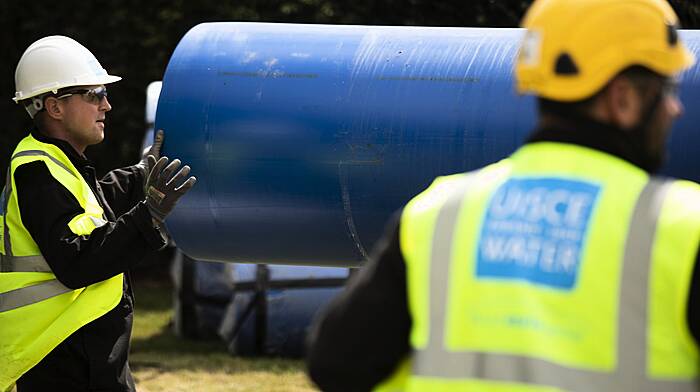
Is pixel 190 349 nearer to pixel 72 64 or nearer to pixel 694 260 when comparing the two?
pixel 72 64

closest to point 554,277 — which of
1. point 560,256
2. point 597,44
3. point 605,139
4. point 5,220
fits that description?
point 560,256

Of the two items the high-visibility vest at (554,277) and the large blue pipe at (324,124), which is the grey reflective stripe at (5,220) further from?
the high-visibility vest at (554,277)

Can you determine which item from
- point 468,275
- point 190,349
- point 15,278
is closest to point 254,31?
point 15,278

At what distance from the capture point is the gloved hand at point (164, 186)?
3.94 m

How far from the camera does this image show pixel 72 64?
14.1 feet

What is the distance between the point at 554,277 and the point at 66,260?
93.9 inches

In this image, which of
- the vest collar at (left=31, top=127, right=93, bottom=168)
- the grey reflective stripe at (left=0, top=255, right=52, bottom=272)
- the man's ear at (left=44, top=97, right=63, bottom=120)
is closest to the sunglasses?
the man's ear at (left=44, top=97, right=63, bottom=120)

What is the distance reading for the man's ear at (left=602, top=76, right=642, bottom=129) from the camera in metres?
1.84

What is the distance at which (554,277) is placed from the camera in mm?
1809

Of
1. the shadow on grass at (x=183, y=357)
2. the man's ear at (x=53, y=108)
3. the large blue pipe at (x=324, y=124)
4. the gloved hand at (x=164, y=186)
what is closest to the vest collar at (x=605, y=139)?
the large blue pipe at (x=324, y=124)

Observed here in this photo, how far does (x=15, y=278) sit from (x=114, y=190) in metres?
0.58

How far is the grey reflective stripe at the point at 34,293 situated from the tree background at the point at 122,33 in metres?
7.82

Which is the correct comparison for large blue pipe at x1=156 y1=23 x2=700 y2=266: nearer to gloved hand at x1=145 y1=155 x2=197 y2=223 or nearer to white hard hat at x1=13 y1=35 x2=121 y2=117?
gloved hand at x1=145 y1=155 x2=197 y2=223

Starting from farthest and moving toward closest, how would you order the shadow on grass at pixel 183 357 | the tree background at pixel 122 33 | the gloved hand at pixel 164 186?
the tree background at pixel 122 33 < the shadow on grass at pixel 183 357 < the gloved hand at pixel 164 186
